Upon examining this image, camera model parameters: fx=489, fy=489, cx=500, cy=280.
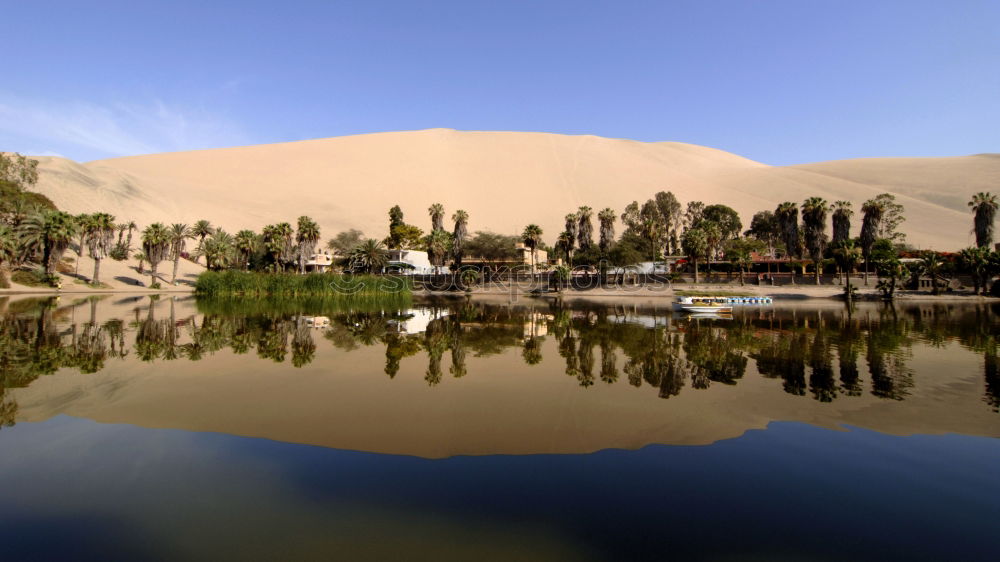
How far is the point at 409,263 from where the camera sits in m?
72.3

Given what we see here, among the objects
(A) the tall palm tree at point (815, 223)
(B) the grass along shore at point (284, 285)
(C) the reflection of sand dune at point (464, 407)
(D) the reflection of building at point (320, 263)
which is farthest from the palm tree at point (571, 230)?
(C) the reflection of sand dune at point (464, 407)

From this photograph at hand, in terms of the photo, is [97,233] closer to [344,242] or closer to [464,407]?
[344,242]

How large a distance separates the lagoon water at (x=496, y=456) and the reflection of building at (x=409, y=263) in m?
54.6

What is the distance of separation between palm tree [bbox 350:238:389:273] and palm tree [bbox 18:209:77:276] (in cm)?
3001

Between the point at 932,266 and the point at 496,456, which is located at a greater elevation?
the point at 932,266

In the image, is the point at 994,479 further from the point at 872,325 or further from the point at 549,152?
the point at 549,152

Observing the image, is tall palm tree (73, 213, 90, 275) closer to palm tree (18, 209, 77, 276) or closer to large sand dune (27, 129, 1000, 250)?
palm tree (18, 209, 77, 276)

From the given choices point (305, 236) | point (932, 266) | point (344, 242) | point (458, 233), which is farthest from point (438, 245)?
point (932, 266)

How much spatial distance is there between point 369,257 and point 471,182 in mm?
79477

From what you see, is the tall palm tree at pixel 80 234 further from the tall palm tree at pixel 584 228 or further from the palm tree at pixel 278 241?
the tall palm tree at pixel 584 228

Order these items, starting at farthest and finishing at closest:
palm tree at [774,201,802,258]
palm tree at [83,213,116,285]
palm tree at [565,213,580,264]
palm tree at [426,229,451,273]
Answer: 1. palm tree at [565,213,580,264]
2. palm tree at [426,229,451,273]
3. palm tree at [774,201,802,258]
4. palm tree at [83,213,116,285]

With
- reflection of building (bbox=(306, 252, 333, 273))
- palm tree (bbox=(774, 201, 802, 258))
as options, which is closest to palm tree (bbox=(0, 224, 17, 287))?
reflection of building (bbox=(306, 252, 333, 273))

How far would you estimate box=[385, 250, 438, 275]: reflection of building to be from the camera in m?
70.1

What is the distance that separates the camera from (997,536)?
5.11m
